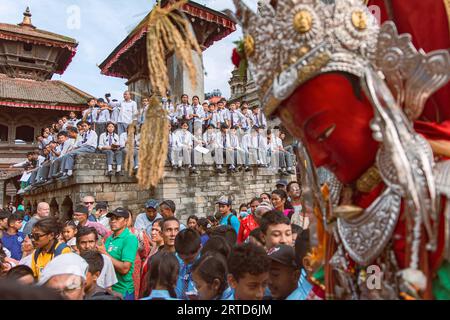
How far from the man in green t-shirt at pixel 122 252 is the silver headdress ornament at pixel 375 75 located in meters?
3.22

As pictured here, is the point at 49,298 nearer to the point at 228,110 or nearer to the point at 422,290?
the point at 422,290

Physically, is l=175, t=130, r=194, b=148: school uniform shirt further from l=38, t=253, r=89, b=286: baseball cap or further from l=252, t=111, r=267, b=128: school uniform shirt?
l=38, t=253, r=89, b=286: baseball cap

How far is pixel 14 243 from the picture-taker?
5480mm

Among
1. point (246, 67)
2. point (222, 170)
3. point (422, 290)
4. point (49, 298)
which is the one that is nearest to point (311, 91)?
point (246, 67)

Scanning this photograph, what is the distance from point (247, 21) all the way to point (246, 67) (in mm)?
227

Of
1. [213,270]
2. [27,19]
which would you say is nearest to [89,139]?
[213,270]

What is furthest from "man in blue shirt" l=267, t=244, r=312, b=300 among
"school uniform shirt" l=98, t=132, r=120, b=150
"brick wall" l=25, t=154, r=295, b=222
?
"school uniform shirt" l=98, t=132, r=120, b=150

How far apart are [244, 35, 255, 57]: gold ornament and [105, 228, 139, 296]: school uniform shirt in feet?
10.8

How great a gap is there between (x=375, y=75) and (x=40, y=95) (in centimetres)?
2799

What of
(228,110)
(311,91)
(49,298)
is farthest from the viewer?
(228,110)

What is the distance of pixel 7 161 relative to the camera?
79.3ft

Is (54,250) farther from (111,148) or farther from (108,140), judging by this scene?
(108,140)

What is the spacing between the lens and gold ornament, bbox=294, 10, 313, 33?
140 centimetres

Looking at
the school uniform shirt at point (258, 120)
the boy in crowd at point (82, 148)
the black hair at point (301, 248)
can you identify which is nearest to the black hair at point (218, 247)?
the black hair at point (301, 248)
